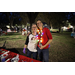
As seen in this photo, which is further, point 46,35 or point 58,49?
point 58,49

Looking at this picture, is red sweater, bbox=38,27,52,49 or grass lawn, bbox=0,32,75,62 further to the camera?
grass lawn, bbox=0,32,75,62

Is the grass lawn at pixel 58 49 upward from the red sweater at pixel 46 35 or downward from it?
downward

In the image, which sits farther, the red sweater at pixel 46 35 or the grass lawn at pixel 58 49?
the grass lawn at pixel 58 49

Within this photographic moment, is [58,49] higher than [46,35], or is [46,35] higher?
[46,35]

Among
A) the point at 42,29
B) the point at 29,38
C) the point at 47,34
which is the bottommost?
the point at 29,38

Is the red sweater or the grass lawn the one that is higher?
the red sweater
